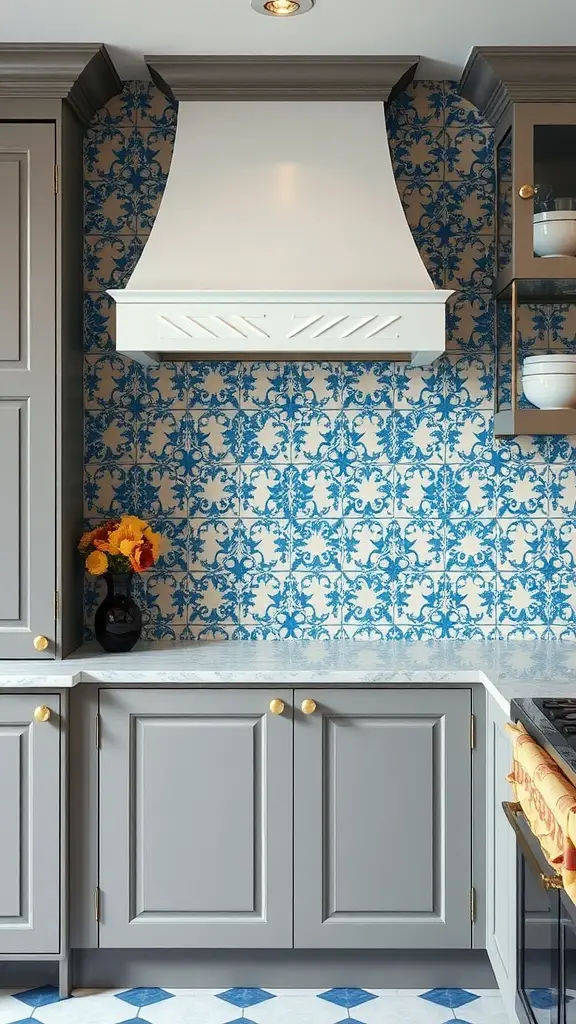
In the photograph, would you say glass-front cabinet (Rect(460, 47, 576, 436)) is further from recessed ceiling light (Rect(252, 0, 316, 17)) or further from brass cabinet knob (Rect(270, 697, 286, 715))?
brass cabinet knob (Rect(270, 697, 286, 715))

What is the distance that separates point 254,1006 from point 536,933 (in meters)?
1.03

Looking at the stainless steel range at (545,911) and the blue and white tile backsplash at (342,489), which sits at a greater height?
the blue and white tile backsplash at (342,489)

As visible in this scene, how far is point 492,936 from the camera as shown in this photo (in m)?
2.61

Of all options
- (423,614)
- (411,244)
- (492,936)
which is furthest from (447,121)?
(492,936)

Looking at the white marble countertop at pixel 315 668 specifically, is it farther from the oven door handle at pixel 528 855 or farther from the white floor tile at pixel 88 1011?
the white floor tile at pixel 88 1011

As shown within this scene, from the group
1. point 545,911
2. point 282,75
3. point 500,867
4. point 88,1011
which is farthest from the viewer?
point 282,75

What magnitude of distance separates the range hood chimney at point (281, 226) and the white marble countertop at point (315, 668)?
828 millimetres

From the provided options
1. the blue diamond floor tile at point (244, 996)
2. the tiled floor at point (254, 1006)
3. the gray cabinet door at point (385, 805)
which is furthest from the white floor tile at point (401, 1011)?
the blue diamond floor tile at point (244, 996)

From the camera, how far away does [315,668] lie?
270 cm

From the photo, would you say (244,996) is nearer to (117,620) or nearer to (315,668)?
(315,668)

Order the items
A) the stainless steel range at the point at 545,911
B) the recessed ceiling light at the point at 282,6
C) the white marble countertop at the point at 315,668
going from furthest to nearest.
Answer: the white marble countertop at the point at 315,668
the recessed ceiling light at the point at 282,6
the stainless steel range at the point at 545,911

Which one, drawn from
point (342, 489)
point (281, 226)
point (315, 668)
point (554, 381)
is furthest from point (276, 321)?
point (315, 668)

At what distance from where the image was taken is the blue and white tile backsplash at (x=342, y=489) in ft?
10.4

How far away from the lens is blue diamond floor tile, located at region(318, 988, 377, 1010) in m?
2.68
